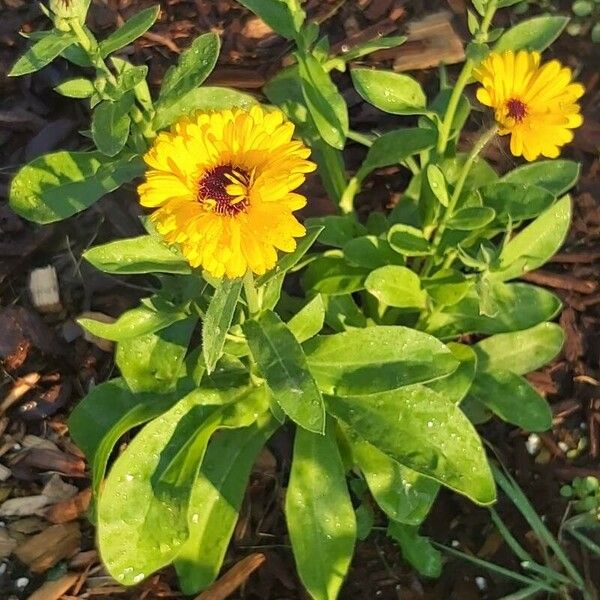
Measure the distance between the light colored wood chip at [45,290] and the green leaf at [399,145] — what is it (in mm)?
903

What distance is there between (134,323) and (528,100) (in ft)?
2.86

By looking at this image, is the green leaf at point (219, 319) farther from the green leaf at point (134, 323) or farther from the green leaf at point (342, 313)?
the green leaf at point (342, 313)

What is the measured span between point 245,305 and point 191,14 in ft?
4.17

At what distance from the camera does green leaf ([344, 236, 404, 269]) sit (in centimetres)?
209

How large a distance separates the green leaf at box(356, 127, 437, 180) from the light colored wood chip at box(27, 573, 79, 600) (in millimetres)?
1173

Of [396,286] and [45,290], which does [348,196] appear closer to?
[396,286]

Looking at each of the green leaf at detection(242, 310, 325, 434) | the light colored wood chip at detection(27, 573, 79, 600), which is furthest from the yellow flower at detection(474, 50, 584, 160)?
the light colored wood chip at detection(27, 573, 79, 600)

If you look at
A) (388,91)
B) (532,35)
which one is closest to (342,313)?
(388,91)

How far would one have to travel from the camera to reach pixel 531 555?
2.23 meters

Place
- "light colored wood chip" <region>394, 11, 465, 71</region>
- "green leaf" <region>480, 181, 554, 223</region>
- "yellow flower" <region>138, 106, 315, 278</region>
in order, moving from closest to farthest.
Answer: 1. "yellow flower" <region>138, 106, 315, 278</region>
2. "green leaf" <region>480, 181, 554, 223</region>
3. "light colored wood chip" <region>394, 11, 465, 71</region>

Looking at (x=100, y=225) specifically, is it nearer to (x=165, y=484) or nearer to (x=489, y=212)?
(x=165, y=484)

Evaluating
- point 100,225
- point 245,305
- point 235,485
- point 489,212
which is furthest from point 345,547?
point 100,225

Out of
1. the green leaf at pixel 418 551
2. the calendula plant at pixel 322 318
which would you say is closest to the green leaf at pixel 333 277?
the calendula plant at pixel 322 318

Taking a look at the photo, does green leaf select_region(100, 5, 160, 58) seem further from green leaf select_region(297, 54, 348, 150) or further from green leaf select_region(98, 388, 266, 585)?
green leaf select_region(98, 388, 266, 585)
